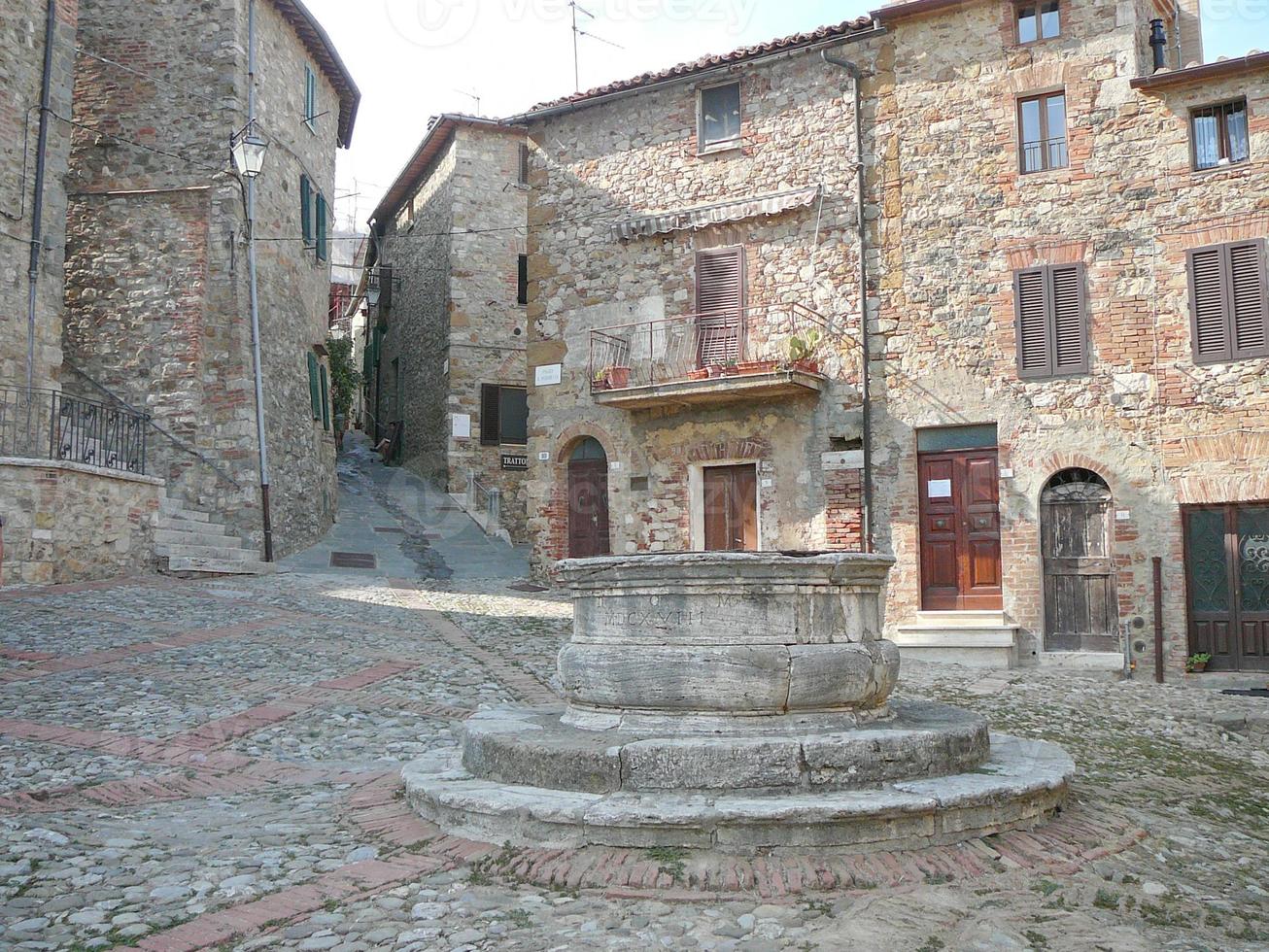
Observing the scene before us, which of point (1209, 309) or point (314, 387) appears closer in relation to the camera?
point (1209, 309)

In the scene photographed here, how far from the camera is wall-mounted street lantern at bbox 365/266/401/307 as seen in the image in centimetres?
2930

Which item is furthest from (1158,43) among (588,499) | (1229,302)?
(588,499)

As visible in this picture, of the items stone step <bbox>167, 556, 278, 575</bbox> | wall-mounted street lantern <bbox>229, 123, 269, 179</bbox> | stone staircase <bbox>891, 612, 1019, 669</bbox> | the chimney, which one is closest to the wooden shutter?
wall-mounted street lantern <bbox>229, 123, 269, 179</bbox>

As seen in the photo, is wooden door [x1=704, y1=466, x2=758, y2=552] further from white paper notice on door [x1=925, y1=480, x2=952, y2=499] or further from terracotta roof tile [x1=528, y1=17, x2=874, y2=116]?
terracotta roof tile [x1=528, y1=17, x2=874, y2=116]

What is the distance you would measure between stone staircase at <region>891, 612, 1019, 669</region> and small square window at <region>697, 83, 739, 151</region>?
7801 millimetres

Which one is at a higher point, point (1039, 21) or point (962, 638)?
point (1039, 21)

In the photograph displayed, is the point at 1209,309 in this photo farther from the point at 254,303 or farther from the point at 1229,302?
the point at 254,303

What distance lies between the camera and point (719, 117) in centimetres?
1722

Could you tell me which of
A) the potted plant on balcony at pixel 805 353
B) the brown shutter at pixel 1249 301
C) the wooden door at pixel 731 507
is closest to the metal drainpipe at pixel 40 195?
the wooden door at pixel 731 507

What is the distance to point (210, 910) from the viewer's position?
415 centimetres

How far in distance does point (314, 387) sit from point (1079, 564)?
14030mm

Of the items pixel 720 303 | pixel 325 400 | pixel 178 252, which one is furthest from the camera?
pixel 325 400

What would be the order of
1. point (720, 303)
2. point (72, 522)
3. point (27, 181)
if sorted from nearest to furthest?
point (72, 522), point (27, 181), point (720, 303)

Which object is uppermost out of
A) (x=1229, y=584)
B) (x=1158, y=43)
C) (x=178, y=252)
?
(x=1158, y=43)
